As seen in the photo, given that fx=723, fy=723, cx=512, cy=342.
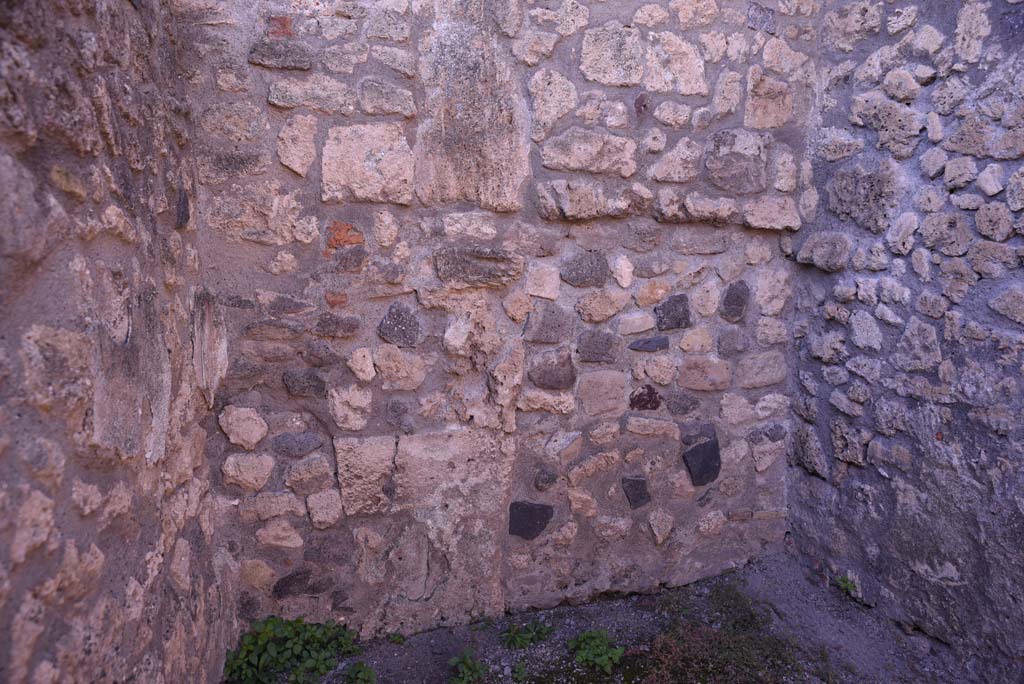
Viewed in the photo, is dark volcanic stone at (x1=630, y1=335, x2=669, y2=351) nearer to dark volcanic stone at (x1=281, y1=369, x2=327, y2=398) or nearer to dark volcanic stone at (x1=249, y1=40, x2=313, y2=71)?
dark volcanic stone at (x1=281, y1=369, x2=327, y2=398)

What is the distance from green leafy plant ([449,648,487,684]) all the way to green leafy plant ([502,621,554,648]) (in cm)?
15

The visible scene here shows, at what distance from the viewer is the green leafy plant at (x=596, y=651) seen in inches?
96.3

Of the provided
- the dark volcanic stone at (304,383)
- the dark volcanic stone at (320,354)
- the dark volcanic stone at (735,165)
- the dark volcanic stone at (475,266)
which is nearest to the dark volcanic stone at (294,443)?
the dark volcanic stone at (304,383)

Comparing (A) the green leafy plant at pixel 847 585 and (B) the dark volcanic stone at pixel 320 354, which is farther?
(A) the green leafy plant at pixel 847 585

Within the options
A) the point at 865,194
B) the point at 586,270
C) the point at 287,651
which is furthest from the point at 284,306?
the point at 865,194

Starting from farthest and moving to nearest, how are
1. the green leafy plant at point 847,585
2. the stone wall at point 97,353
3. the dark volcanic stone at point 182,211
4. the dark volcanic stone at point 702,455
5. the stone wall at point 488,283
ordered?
the dark volcanic stone at point 702,455 → the green leafy plant at point 847,585 → the stone wall at point 488,283 → the dark volcanic stone at point 182,211 → the stone wall at point 97,353

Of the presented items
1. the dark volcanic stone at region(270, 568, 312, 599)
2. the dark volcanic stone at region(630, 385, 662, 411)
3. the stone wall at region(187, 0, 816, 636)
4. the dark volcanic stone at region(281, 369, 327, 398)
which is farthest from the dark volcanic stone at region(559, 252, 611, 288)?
the dark volcanic stone at region(270, 568, 312, 599)

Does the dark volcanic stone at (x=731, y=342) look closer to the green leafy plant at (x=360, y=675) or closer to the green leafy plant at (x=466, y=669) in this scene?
the green leafy plant at (x=466, y=669)

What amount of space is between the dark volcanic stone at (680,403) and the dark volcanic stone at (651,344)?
0.63 feet

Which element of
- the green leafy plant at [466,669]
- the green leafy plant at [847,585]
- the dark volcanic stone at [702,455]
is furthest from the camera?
the dark volcanic stone at [702,455]

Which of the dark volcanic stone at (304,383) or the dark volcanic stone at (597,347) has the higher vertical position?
the dark volcanic stone at (597,347)

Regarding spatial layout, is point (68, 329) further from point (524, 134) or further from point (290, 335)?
point (524, 134)

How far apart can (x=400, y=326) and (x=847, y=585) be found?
74.5 inches

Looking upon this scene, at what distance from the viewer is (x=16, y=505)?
44.4 inches
